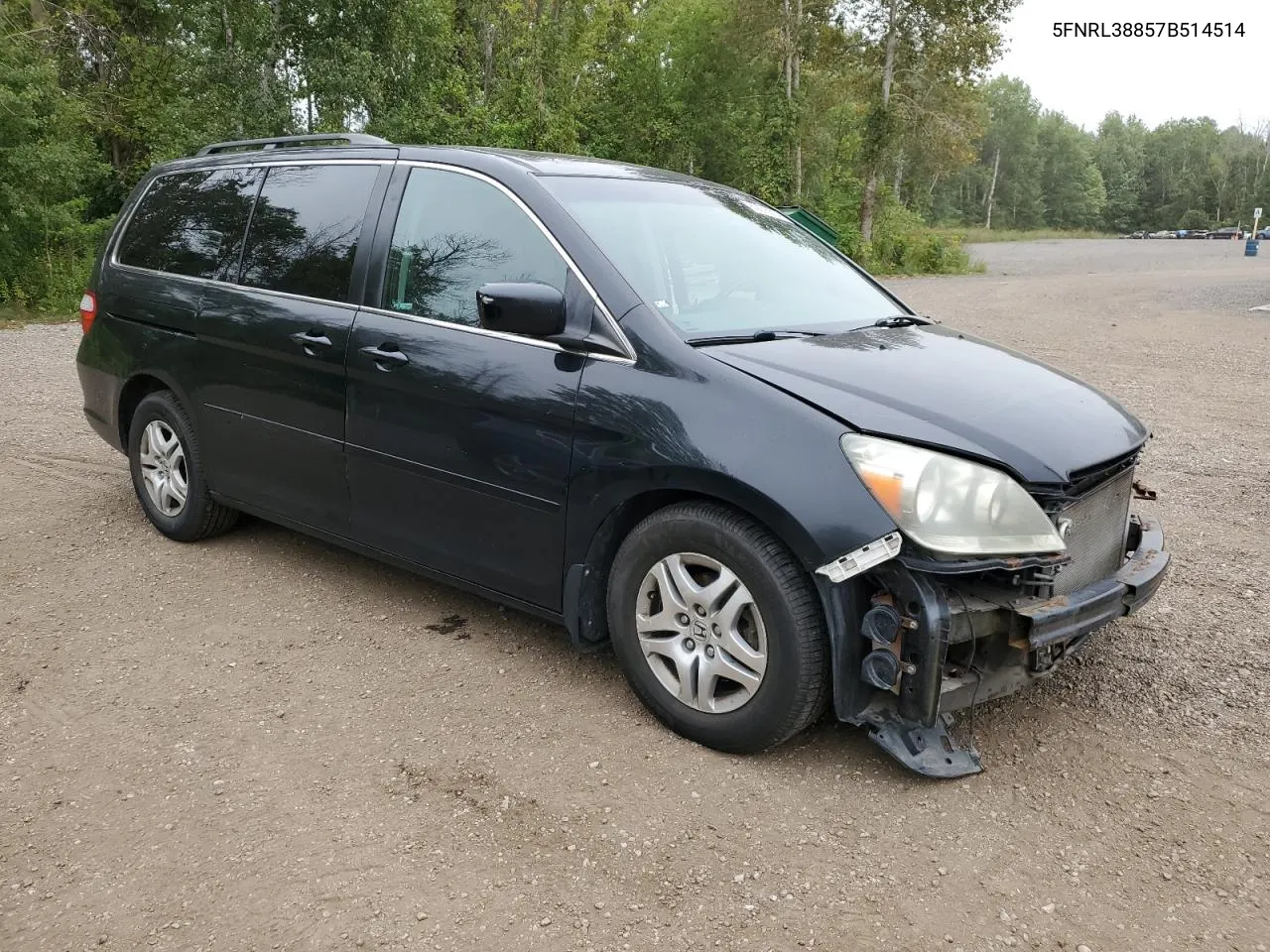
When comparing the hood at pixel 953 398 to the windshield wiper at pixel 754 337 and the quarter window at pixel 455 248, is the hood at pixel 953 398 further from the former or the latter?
the quarter window at pixel 455 248

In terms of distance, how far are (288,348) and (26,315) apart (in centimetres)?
1505

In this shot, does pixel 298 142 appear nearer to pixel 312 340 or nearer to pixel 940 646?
pixel 312 340

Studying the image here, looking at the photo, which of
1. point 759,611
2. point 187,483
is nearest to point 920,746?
point 759,611

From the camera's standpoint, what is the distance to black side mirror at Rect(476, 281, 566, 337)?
3.23m

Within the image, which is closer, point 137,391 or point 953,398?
point 953,398

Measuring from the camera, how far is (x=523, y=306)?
3.23m

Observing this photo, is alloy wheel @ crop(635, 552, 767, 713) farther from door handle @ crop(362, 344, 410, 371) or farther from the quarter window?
door handle @ crop(362, 344, 410, 371)

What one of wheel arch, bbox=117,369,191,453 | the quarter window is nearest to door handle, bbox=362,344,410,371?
the quarter window

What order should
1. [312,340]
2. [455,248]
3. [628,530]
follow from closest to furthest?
1. [628,530]
2. [455,248]
3. [312,340]

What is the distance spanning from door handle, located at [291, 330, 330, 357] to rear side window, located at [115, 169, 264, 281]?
69 centimetres

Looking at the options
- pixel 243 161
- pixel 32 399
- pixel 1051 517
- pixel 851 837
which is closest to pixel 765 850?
pixel 851 837

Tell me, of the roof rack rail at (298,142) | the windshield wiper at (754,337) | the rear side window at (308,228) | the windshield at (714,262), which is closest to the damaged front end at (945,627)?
the windshield wiper at (754,337)

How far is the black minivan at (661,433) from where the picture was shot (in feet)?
9.27

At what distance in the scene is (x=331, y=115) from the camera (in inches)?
859
